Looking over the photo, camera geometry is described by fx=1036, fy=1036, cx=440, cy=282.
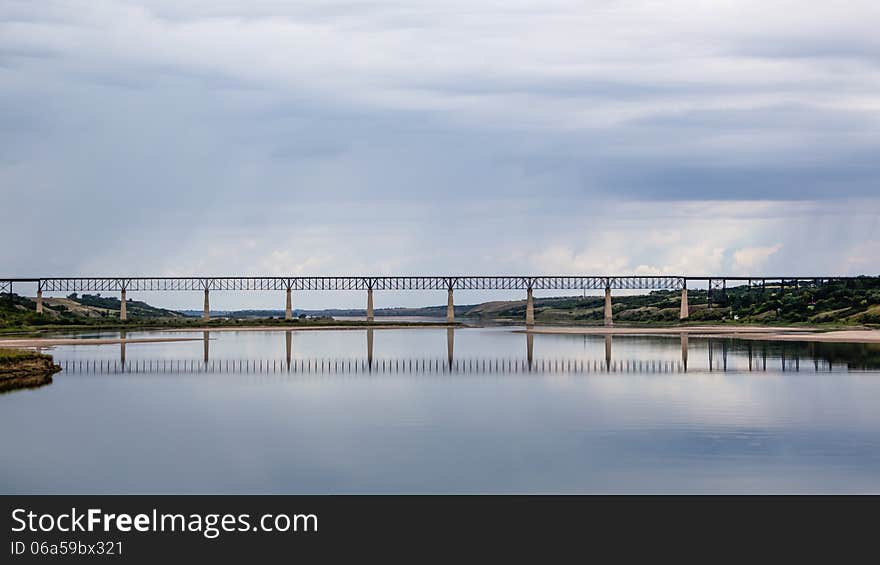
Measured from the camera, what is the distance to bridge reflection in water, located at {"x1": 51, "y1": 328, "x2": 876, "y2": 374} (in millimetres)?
72250

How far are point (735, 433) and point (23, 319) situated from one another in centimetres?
14878

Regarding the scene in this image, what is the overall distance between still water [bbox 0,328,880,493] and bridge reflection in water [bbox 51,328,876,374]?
653 millimetres

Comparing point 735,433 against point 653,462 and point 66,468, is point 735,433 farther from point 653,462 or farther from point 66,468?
point 66,468

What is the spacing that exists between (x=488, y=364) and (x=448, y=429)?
4159 centimetres

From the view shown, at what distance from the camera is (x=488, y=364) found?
81.3 m

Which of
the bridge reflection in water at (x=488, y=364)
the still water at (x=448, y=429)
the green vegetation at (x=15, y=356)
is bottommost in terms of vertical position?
the still water at (x=448, y=429)

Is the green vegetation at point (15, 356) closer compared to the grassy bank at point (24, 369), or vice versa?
the grassy bank at point (24, 369)

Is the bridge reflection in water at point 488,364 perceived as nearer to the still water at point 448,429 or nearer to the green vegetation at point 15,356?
the still water at point 448,429

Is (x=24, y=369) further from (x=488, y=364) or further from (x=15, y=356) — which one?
(x=488, y=364)

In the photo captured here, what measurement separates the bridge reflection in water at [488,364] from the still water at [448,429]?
2.14 feet

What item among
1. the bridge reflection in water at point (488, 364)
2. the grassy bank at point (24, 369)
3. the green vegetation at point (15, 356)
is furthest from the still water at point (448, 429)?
the green vegetation at point (15, 356)

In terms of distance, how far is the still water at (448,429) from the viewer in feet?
95.7

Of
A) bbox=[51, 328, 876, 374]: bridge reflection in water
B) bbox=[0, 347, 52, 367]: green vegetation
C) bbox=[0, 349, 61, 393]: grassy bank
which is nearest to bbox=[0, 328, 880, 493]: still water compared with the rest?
bbox=[51, 328, 876, 374]: bridge reflection in water
